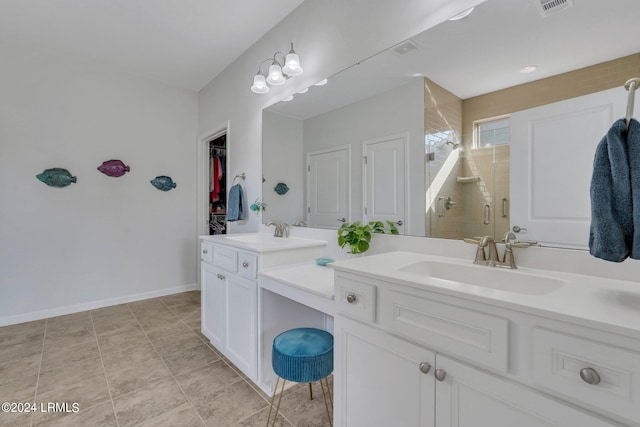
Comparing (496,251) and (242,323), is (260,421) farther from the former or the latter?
(496,251)

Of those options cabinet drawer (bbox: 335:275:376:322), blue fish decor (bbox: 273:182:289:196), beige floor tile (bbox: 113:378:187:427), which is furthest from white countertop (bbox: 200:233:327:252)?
beige floor tile (bbox: 113:378:187:427)

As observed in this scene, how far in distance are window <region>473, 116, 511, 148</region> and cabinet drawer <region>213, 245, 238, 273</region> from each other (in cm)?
163

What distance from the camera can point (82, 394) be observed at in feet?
5.94

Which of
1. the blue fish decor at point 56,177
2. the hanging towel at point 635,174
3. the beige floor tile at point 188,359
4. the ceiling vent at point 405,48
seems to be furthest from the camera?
the blue fish decor at point 56,177

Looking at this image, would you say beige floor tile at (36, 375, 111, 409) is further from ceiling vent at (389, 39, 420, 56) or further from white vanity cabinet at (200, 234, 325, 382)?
ceiling vent at (389, 39, 420, 56)

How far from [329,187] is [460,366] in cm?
142

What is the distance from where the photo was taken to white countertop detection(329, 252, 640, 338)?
639mm

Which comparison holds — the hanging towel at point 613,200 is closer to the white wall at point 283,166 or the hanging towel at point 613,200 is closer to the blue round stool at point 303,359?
the blue round stool at point 303,359

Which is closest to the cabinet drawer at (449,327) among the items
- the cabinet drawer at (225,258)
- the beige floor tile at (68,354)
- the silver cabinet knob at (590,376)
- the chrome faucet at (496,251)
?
the silver cabinet knob at (590,376)

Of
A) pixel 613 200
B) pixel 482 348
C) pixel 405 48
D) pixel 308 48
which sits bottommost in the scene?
pixel 482 348

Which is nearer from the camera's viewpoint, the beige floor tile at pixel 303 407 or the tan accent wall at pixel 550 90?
the tan accent wall at pixel 550 90

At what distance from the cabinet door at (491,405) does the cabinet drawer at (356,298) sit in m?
0.28

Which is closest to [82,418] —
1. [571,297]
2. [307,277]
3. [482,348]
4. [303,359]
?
[303,359]

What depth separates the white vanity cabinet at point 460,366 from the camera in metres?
0.65
